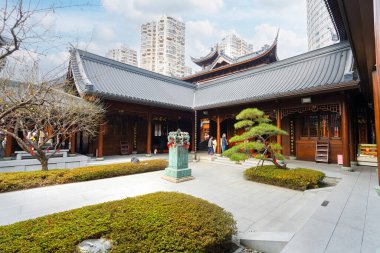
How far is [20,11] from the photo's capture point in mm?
2535

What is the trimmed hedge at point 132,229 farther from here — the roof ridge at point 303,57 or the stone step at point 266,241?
the roof ridge at point 303,57

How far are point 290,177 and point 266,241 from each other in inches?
135

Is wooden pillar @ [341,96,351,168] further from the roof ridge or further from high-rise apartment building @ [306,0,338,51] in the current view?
high-rise apartment building @ [306,0,338,51]

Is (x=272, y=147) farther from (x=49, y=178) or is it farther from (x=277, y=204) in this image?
(x=49, y=178)

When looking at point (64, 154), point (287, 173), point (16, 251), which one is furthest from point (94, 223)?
point (64, 154)

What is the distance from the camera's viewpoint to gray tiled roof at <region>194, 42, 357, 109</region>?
837cm

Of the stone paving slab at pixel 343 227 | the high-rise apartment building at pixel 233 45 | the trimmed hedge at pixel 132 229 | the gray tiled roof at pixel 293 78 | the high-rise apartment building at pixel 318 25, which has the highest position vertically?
Answer: the high-rise apartment building at pixel 233 45

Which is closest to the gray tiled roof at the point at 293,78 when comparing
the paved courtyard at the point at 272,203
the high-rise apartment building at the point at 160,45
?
the paved courtyard at the point at 272,203

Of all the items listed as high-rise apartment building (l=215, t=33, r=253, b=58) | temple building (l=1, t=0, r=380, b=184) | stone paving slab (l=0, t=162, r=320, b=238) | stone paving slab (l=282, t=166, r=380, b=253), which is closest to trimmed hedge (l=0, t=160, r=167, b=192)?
stone paving slab (l=0, t=162, r=320, b=238)

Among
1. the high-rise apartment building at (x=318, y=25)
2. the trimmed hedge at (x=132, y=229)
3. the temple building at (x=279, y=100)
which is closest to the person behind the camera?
the trimmed hedge at (x=132, y=229)

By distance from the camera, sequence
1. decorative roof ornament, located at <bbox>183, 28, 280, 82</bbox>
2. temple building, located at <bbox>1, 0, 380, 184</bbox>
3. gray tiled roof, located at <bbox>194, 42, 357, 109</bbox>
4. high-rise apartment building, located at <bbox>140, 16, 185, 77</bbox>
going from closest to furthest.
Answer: temple building, located at <bbox>1, 0, 380, 184</bbox> < gray tiled roof, located at <bbox>194, 42, 357, 109</bbox> < decorative roof ornament, located at <bbox>183, 28, 280, 82</bbox> < high-rise apartment building, located at <bbox>140, 16, 185, 77</bbox>

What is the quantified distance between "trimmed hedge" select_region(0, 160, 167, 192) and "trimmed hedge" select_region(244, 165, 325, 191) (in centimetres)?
449

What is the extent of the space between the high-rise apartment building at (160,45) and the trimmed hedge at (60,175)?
79277 millimetres

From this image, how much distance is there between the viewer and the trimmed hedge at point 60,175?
524cm
